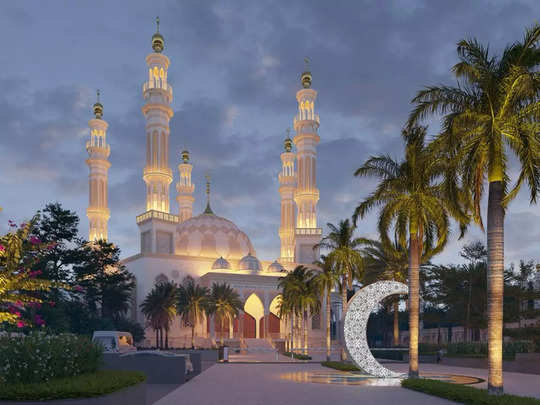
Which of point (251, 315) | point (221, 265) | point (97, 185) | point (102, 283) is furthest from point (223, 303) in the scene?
point (97, 185)

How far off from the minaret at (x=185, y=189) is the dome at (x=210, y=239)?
32.9 ft

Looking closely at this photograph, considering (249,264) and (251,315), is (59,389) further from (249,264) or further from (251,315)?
(251,315)

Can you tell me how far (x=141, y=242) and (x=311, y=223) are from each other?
20500mm

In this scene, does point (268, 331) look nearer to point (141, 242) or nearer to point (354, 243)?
point (141, 242)

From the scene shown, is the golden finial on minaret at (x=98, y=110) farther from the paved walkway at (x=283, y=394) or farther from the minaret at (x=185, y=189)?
the paved walkway at (x=283, y=394)

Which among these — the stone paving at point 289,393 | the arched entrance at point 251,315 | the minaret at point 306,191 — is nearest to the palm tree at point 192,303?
the arched entrance at point 251,315

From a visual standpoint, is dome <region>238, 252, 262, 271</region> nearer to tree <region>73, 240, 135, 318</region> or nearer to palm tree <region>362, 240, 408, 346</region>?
tree <region>73, 240, 135, 318</region>

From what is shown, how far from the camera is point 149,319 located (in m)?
57.2

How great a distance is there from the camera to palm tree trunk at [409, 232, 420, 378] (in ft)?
77.0

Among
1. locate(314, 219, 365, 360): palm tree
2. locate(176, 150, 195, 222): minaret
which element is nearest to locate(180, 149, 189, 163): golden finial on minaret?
locate(176, 150, 195, 222): minaret

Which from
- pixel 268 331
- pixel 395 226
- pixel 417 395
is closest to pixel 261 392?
pixel 417 395

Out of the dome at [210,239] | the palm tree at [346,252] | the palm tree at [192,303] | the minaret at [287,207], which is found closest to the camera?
the palm tree at [346,252]

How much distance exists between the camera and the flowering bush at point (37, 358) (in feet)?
39.8

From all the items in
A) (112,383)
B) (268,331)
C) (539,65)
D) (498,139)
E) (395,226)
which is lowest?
(268,331)
